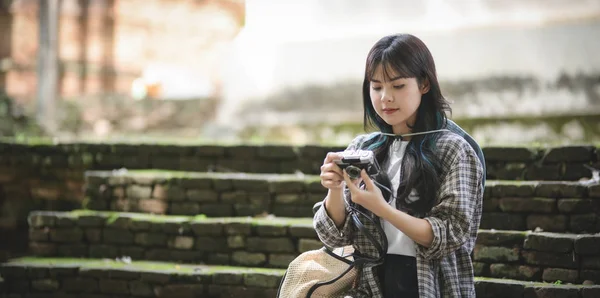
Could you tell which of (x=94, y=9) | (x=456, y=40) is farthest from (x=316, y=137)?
(x=94, y=9)

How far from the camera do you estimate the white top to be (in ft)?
7.98

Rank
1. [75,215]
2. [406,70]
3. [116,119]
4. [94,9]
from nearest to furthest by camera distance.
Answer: [406,70]
[75,215]
[116,119]
[94,9]

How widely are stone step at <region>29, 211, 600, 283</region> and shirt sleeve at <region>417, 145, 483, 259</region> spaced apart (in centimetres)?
166

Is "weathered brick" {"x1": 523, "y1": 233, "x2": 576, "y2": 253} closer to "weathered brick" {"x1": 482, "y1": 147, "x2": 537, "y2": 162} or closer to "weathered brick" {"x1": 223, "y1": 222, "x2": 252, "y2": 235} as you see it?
"weathered brick" {"x1": 482, "y1": 147, "x2": 537, "y2": 162}

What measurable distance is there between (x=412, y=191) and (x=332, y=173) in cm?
36

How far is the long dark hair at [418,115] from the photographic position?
94.0 inches

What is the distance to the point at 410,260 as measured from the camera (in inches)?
95.6

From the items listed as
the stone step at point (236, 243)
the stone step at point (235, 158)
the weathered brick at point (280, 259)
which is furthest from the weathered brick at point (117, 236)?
the weathered brick at point (280, 259)

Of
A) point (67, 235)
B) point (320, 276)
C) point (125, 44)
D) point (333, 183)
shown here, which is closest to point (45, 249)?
point (67, 235)

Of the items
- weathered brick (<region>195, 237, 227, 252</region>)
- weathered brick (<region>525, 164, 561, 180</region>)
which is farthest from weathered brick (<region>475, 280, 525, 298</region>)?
weathered brick (<region>195, 237, 227, 252</region>)

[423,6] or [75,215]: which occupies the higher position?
[423,6]

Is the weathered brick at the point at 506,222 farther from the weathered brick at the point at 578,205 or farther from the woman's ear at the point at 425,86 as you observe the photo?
the woman's ear at the point at 425,86

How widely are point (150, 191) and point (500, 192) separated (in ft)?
9.21

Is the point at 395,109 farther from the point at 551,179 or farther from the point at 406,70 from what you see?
the point at 551,179
